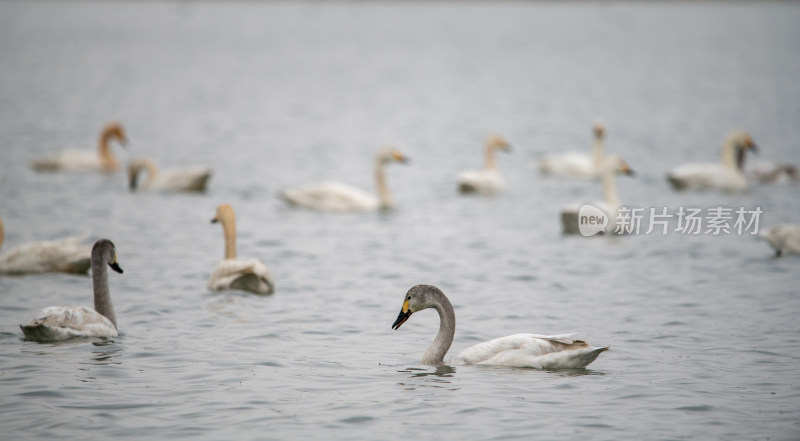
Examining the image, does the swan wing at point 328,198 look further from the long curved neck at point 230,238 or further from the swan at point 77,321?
the swan at point 77,321

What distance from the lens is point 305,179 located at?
1015 inches

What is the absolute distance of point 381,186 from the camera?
69.0ft

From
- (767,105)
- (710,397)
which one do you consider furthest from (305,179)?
(767,105)

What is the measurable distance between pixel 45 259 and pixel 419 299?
603 cm

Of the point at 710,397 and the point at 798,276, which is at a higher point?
the point at 798,276

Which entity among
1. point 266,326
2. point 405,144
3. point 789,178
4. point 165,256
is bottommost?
point 266,326

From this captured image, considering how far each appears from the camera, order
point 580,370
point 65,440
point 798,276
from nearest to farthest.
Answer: point 65,440 < point 580,370 < point 798,276

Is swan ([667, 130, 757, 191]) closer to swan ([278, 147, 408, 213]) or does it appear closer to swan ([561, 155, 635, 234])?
swan ([561, 155, 635, 234])

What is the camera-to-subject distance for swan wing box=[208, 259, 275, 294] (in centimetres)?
1290

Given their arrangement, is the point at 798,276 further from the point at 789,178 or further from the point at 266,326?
the point at 789,178

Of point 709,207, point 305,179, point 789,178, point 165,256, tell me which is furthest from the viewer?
point 305,179

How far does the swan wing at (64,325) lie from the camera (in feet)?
34.3

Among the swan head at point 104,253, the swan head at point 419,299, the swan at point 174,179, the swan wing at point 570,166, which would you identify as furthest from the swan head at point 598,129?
the swan head at point 104,253

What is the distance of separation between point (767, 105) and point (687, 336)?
115 feet
